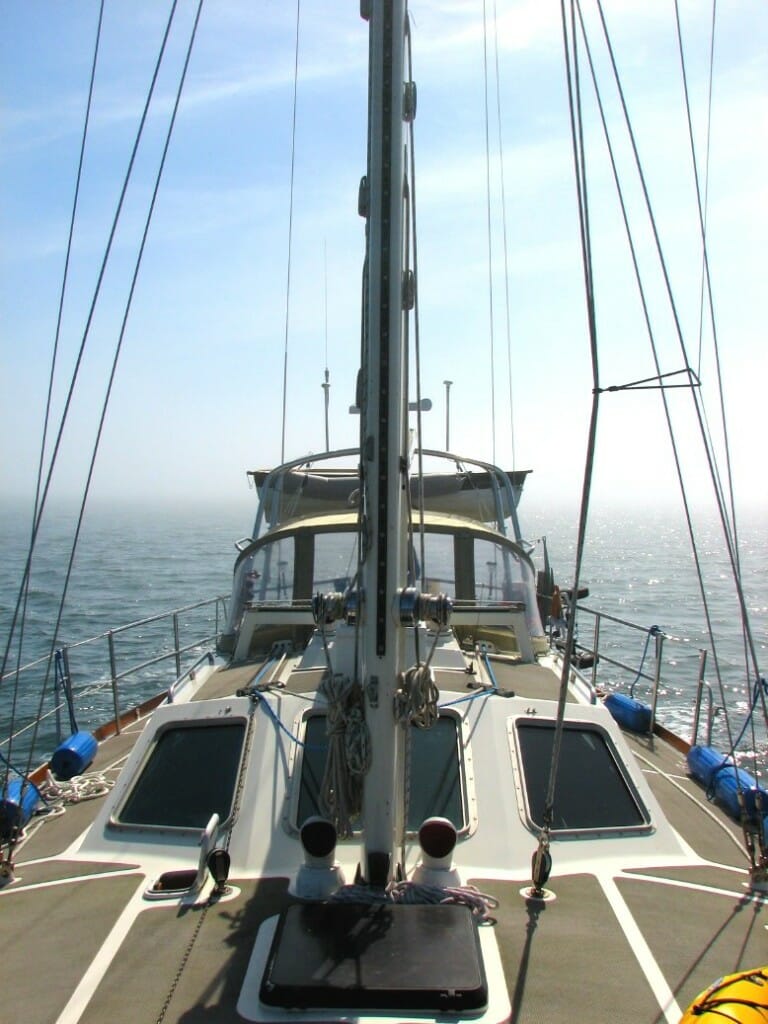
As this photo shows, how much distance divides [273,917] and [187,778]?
155 centimetres

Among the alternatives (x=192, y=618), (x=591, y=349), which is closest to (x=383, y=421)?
(x=591, y=349)

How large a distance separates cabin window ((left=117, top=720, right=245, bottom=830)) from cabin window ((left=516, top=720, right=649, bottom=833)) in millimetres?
1931

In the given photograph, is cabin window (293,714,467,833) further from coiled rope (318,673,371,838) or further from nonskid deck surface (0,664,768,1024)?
coiled rope (318,673,371,838)

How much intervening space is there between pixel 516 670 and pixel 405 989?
12.6 feet

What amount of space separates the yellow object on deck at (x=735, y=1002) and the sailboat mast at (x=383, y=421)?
1439 mm

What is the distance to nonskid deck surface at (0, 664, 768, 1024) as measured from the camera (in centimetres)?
321

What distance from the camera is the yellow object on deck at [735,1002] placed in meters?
2.70

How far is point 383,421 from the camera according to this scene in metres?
3.63

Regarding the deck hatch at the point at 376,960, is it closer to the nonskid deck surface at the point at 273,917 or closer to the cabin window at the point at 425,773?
the nonskid deck surface at the point at 273,917

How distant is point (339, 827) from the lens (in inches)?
158

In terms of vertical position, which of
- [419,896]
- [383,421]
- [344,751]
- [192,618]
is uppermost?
[383,421]

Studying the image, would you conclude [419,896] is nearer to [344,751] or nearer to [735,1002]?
[344,751]

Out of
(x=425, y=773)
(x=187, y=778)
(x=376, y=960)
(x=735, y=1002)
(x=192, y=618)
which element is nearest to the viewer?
(x=735, y=1002)

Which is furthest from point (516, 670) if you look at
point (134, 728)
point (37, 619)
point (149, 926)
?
point (37, 619)
